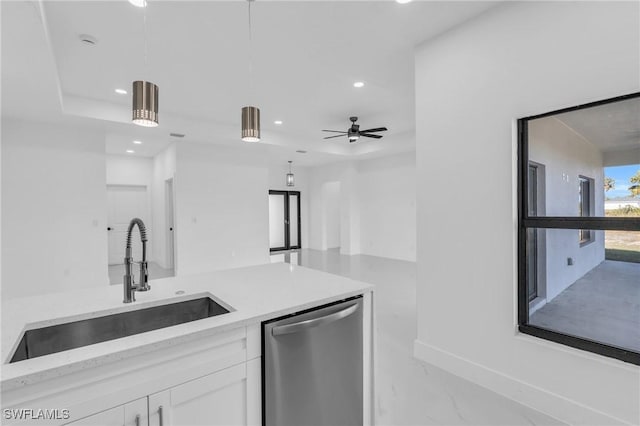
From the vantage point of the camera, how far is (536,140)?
2.18m

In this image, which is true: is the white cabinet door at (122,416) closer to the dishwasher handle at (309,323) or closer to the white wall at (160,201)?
the dishwasher handle at (309,323)

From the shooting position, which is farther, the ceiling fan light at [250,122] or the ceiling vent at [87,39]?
the ceiling vent at [87,39]

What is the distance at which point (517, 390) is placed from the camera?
215cm

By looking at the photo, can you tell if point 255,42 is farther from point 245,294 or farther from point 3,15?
point 245,294

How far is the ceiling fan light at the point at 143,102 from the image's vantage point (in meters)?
1.49

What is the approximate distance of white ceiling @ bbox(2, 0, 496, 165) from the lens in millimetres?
2375

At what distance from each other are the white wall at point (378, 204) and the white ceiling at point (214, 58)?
243 centimetres

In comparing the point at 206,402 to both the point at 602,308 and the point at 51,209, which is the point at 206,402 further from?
the point at 51,209

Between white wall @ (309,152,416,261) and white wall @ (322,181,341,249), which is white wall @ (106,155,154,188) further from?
white wall @ (322,181,341,249)

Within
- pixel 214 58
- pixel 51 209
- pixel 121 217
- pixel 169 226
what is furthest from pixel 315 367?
pixel 121 217

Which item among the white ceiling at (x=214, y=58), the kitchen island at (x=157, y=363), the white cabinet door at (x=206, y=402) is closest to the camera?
the kitchen island at (x=157, y=363)

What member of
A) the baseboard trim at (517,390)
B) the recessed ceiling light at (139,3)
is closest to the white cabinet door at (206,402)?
the baseboard trim at (517,390)

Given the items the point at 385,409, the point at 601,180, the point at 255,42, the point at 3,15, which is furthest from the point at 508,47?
the point at 3,15

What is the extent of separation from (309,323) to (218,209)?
17.0 feet
